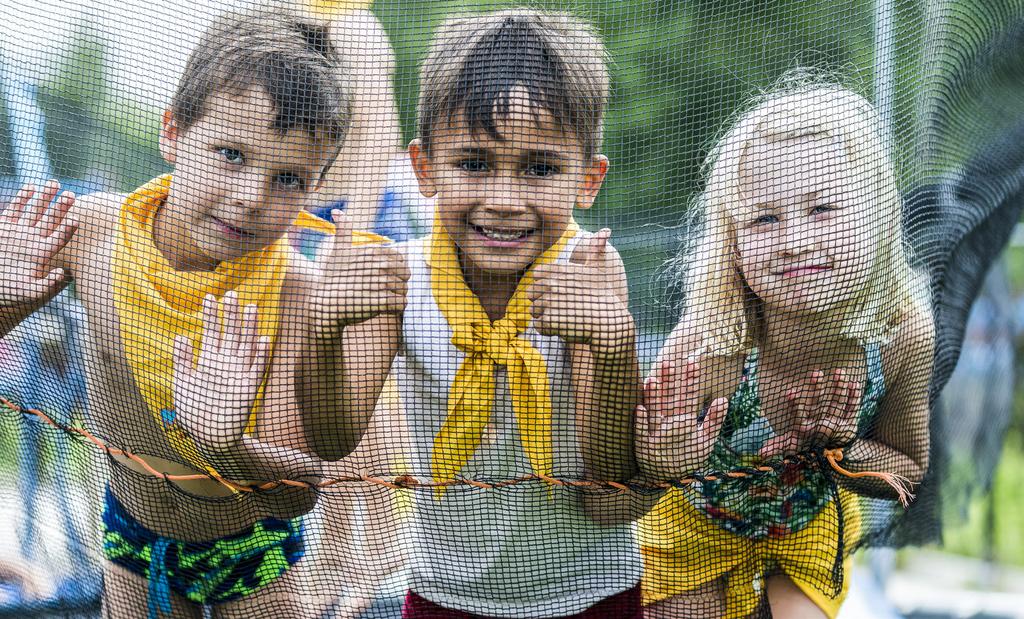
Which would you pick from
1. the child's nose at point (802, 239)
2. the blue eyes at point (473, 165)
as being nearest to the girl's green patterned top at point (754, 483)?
the child's nose at point (802, 239)

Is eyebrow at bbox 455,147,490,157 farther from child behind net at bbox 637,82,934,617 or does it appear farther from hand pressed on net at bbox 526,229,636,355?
child behind net at bbox 637,82,934,617

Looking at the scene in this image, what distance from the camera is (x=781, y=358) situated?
106 centimetres

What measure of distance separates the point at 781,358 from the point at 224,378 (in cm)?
61

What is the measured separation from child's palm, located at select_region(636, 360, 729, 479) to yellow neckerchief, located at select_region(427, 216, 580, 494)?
110 millimetres

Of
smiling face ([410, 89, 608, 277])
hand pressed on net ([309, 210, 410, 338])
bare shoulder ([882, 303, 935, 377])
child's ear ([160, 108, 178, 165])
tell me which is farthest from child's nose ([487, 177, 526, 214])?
bare shoulder ([882, 303, 935, 377])

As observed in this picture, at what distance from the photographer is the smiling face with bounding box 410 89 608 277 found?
0.99m

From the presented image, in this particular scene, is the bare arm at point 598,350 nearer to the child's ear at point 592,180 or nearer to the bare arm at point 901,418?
the child's ear at point 592,180

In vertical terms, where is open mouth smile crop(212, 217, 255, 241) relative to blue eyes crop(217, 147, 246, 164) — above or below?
below

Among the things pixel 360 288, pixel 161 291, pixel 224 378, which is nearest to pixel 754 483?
pixel 360 288

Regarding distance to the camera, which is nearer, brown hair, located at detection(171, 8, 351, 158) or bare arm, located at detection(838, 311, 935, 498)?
brown hair, located at detection(171, 8, 351, 158)

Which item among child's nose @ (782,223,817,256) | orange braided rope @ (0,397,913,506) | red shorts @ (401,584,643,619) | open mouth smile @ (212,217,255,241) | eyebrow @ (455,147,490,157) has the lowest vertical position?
red shorts @ (401,584,643,619)

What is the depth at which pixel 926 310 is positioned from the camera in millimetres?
1179

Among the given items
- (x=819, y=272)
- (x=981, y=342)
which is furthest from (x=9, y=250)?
(x=981, y=342)

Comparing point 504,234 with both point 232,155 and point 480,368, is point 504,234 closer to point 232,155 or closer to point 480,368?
point 480,368
